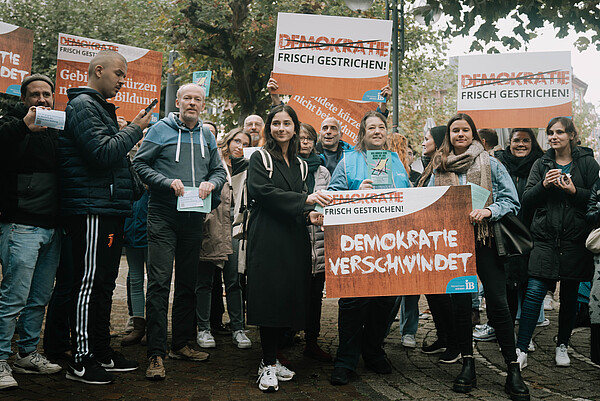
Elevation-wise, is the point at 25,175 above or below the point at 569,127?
below

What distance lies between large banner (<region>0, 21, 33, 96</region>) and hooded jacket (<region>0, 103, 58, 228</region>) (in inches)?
88.9

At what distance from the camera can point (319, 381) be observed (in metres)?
4.77

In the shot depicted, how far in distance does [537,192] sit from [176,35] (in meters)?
13.5

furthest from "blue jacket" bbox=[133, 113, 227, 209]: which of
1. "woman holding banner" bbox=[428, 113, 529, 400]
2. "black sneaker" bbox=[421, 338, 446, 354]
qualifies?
"black sneaker" bbox=[421, 338, 446, 354]

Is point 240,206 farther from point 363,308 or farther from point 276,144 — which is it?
point 363,308

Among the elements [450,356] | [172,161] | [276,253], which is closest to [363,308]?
[276,253]

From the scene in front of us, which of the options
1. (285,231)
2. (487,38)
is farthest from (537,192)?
(285,231)

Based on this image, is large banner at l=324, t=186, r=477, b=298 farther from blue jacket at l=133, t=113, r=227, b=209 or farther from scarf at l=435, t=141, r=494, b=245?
blue jacket at l=133, t=113, r=227, b=209

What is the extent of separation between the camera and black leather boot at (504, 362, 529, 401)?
4340 millimetres

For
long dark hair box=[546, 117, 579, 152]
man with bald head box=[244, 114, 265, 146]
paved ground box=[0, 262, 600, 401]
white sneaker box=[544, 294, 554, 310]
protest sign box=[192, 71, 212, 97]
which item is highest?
protest sign box=[192, 71, 212, 97]

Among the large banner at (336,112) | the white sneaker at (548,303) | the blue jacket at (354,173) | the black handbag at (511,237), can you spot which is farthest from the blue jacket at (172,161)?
the white sneaker at (548,303)

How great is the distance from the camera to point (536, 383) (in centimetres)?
483

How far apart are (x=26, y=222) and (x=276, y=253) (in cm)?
188

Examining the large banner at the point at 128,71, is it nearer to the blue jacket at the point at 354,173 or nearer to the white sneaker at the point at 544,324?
the blue jacket at the point at 354,173
